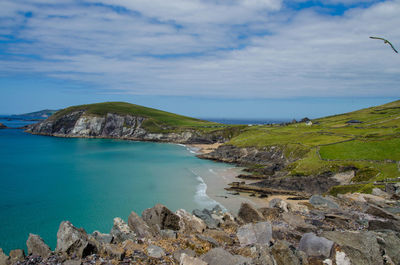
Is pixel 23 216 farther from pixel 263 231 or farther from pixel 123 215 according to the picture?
pixel 263 231

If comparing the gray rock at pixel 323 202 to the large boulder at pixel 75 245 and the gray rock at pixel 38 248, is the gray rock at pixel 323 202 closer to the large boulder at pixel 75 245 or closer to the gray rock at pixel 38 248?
the large boulder at pixel 75 245

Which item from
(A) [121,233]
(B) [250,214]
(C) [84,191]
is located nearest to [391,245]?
(B) [250,214]

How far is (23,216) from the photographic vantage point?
42.2 meters

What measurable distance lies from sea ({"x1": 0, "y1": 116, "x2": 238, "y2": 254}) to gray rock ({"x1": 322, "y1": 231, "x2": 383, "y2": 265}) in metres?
31.9

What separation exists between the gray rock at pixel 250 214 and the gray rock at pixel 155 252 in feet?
30.2

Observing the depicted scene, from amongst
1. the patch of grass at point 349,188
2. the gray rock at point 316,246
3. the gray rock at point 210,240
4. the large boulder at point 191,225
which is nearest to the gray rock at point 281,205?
the large boulder at point 191,225

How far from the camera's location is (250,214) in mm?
21266

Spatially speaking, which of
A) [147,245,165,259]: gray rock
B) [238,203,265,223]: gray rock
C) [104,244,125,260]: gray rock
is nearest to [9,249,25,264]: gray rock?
[104,244,125,260]: gray rock

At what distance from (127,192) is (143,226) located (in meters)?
39.3

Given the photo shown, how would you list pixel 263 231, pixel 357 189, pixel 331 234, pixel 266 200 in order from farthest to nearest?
1. pixel 266 200
2. pixel 357 189
3. pixel 263 231
4. pixel 331 234

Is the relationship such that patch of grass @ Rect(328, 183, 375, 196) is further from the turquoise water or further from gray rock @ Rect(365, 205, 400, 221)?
gray rock @ Rect(365, 205, 400, 221)

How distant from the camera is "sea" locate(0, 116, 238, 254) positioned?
39469 millimetres

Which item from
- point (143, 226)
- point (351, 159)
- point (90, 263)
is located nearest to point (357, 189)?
point (351, 159)

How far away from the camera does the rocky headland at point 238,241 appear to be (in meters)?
12.7
